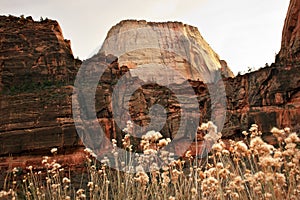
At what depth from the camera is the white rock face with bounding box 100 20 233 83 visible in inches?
2158

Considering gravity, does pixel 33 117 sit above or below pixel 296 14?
below

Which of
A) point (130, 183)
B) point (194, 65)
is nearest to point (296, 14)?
point (130, 183)

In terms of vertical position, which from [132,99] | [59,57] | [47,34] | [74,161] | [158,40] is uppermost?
[158,40]

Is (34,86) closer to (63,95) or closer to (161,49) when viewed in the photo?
(63,95)

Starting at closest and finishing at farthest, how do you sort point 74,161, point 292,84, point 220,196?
point 220,196
point 74,161
point 292,84

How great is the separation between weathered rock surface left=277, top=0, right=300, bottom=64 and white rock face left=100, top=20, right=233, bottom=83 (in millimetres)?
28114

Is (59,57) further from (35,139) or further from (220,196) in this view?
(220,196)

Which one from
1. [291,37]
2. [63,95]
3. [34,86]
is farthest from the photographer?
[34,86]

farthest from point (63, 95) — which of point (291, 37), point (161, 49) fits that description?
point (161, 49)

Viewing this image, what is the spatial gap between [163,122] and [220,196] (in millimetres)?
18947

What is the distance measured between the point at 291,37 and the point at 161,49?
3451 centimetres

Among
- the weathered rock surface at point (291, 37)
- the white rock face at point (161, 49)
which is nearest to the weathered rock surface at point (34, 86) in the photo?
the weathered rock surface at point (291, 37)

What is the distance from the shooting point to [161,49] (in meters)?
57.0

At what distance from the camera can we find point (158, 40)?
57.5 metres
